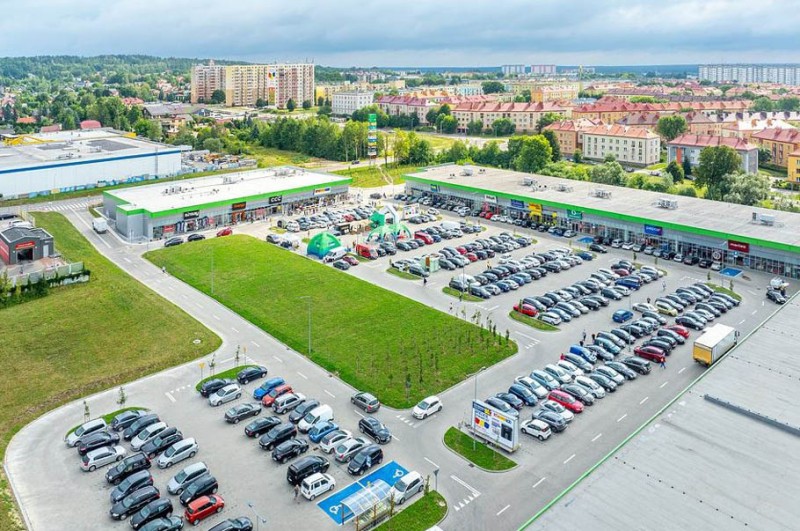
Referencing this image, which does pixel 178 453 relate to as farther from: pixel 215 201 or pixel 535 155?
pixel 535 155

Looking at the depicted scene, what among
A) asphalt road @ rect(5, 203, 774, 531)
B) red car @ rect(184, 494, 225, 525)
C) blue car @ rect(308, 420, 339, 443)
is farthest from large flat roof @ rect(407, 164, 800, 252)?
red car @ rect(184, 494, 225, 525)

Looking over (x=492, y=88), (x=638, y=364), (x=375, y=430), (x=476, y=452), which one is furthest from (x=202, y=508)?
(x=492, y=88)

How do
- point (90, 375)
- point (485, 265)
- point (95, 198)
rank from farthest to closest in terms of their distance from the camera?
1. point (95, 198)
2. point (485, 265)
3. point (90, 375)

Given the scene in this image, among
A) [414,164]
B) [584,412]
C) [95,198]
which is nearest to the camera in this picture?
[584,412]

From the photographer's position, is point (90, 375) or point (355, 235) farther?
point (355, 235)

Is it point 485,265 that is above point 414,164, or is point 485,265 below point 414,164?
below

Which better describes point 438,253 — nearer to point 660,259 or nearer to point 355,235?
point 355,235

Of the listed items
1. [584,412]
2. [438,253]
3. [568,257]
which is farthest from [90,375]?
[568,257]

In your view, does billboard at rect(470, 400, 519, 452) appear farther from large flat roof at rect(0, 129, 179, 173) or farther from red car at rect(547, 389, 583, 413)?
large flat roof at rect(0, 129, 179, 173)
